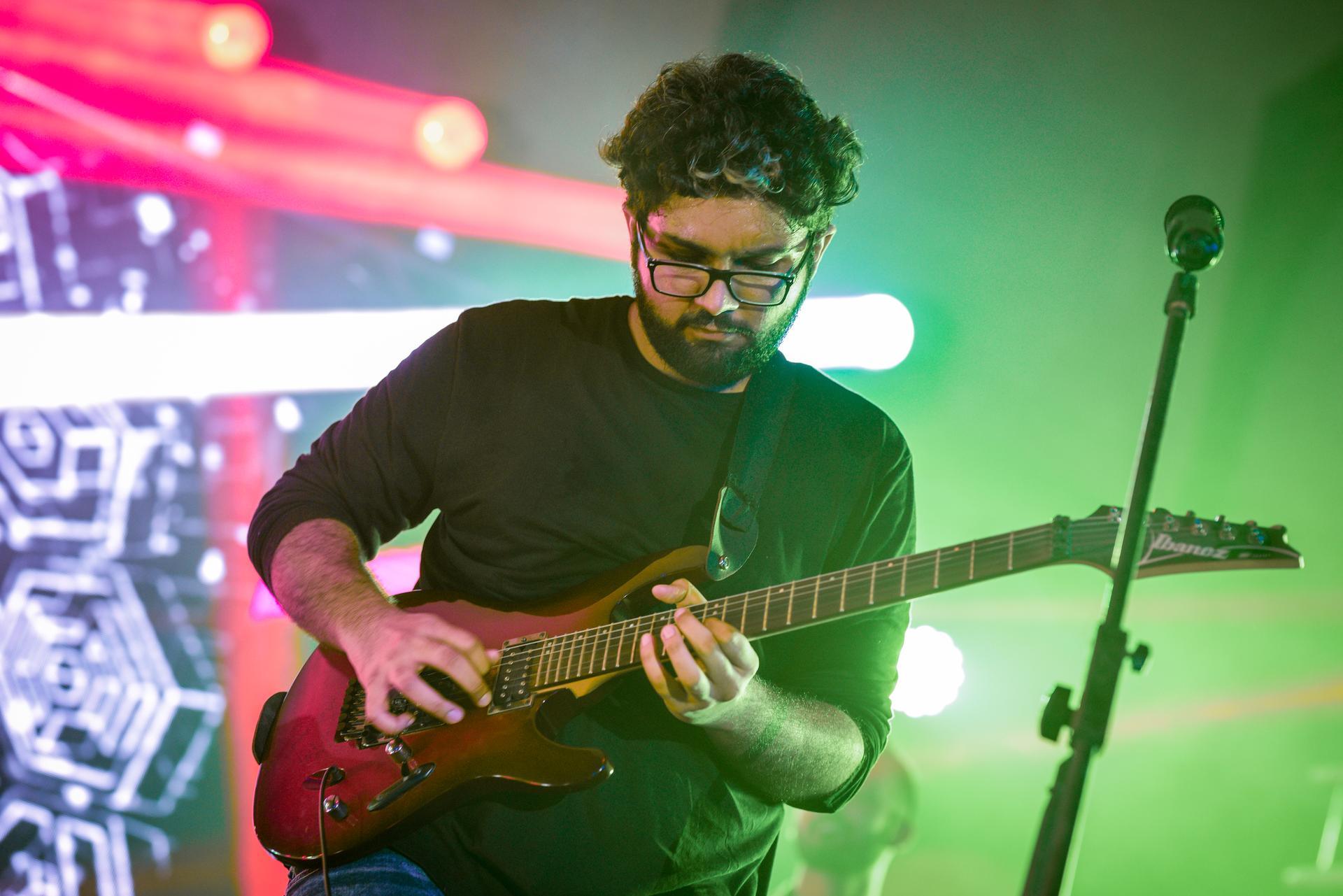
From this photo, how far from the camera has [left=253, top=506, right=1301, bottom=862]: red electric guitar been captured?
5.20 feet

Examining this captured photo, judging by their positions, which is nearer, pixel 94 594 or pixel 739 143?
pixel 739 143

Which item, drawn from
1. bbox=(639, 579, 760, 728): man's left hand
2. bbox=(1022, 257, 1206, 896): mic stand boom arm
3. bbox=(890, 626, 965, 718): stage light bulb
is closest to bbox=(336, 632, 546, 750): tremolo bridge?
bbox=(639, 579, 760, 728): man's left hand

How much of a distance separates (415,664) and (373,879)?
0.41m

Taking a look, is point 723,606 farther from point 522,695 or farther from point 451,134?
point 451,134

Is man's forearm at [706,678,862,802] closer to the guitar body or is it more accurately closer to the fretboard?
the fretboard

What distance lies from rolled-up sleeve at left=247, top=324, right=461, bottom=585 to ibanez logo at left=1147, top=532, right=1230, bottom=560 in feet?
5.06

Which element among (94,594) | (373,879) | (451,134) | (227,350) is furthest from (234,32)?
(373,879)

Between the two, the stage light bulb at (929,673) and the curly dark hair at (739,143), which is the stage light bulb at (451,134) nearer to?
the curly dark hair at (739,143)

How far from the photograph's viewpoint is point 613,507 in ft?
6.77

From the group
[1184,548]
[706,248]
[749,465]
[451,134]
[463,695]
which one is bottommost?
[463,695]

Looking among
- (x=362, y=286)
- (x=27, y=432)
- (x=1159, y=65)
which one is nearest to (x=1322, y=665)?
(x=1159, y=65)

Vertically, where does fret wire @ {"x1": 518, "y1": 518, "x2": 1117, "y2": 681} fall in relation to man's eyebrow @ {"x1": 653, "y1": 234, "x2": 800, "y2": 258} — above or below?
below

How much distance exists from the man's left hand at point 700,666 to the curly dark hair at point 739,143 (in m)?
0.96

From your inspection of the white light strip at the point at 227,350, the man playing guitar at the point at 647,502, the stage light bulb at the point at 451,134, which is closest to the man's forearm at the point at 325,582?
the man playing guitar at the point at 647,502
